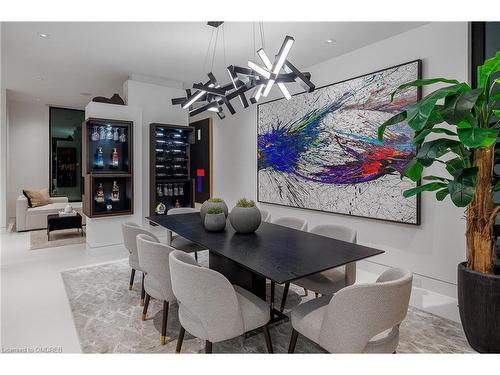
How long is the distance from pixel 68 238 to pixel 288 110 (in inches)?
183

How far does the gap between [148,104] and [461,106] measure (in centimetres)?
473

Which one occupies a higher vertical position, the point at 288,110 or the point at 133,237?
the point at 288,110

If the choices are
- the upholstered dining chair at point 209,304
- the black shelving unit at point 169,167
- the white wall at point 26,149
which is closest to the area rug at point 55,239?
the black shelving unit at point 169,167

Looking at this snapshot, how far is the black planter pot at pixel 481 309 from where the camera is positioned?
2117mm

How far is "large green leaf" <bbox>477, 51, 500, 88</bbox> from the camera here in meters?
2.05

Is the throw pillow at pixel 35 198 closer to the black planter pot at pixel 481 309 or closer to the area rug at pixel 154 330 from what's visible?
the area rug at pixel 154 330

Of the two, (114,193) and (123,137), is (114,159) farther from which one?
(114,193)

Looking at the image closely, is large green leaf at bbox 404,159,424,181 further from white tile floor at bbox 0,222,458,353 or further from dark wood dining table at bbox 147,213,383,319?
white tile floor at bbox 0,222,458,353

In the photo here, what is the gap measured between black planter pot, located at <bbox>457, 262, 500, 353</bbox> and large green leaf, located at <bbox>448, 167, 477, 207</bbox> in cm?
57

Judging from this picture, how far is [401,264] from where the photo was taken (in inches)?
141

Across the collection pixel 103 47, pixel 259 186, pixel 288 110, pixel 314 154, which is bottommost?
pixel 259 186

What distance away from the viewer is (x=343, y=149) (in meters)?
4.07

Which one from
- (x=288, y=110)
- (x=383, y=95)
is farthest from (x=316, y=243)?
(x=288, y=110)
